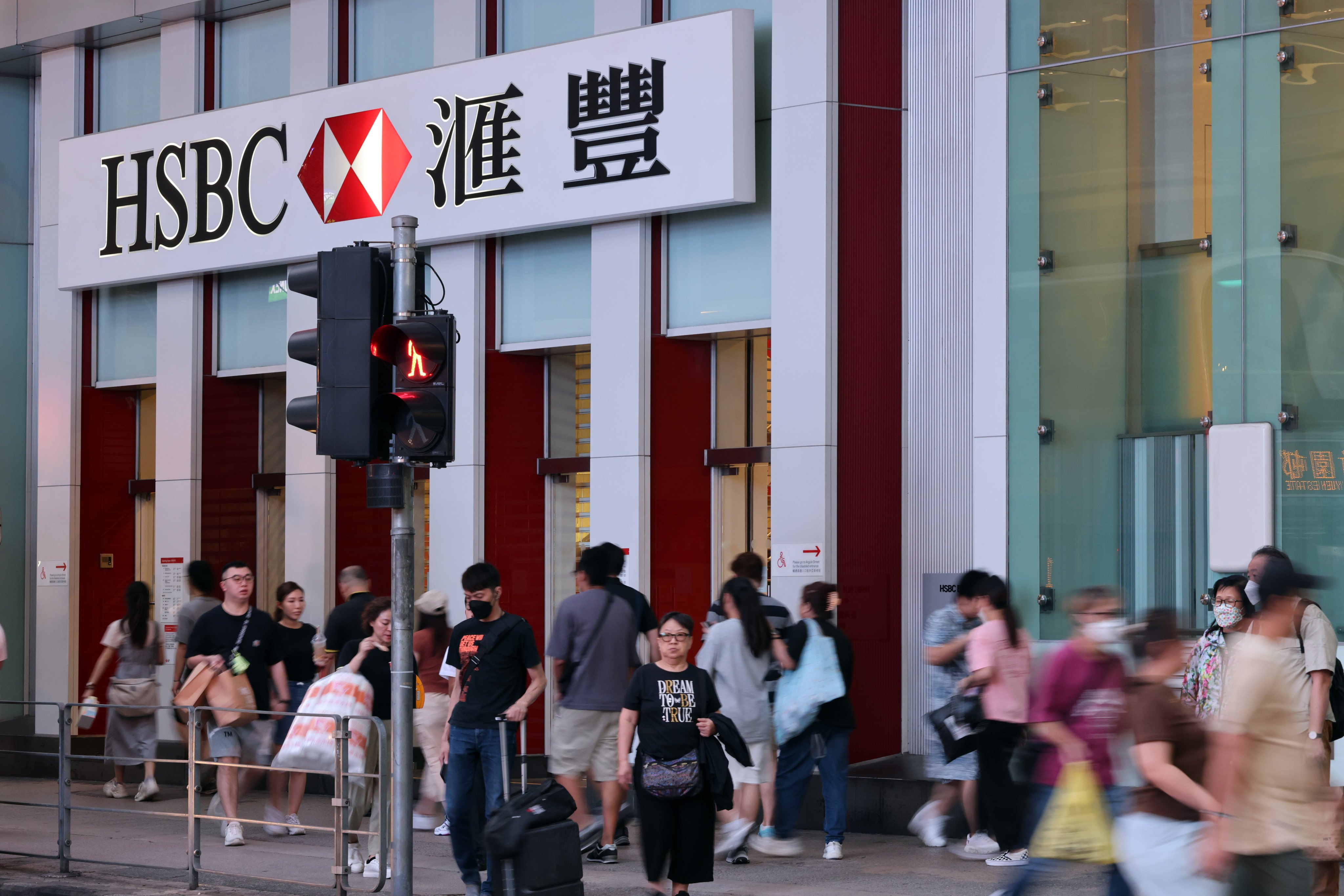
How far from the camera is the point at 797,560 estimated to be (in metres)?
11.8

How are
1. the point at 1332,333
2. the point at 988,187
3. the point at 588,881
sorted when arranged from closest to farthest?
the point at 588,881 → the point at 1332,333 → the point at 988,187

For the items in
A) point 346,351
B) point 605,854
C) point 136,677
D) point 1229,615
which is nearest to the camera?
point 346,351

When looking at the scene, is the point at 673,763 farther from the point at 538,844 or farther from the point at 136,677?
the point at 136,677

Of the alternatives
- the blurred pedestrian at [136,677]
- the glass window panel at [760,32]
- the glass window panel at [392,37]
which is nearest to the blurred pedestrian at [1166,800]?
the glass window panel at [760,32]

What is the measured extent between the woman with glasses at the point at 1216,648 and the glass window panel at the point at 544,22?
7.33 m

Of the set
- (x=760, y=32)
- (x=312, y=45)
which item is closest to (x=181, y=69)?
(x=312, y=45)

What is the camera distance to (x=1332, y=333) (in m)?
9.99

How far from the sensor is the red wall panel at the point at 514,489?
13.9 meters

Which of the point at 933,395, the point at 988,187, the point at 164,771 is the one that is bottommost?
the point at 164,771

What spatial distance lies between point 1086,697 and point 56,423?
13.1 meters

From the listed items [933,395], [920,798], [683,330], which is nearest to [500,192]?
[683,330]

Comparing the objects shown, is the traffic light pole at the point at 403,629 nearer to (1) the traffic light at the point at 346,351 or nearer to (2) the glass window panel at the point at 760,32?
(1) the traffic light at the point at 346,351

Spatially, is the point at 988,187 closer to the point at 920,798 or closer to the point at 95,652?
the point at 920,798

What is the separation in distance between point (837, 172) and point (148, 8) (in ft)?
26.2
